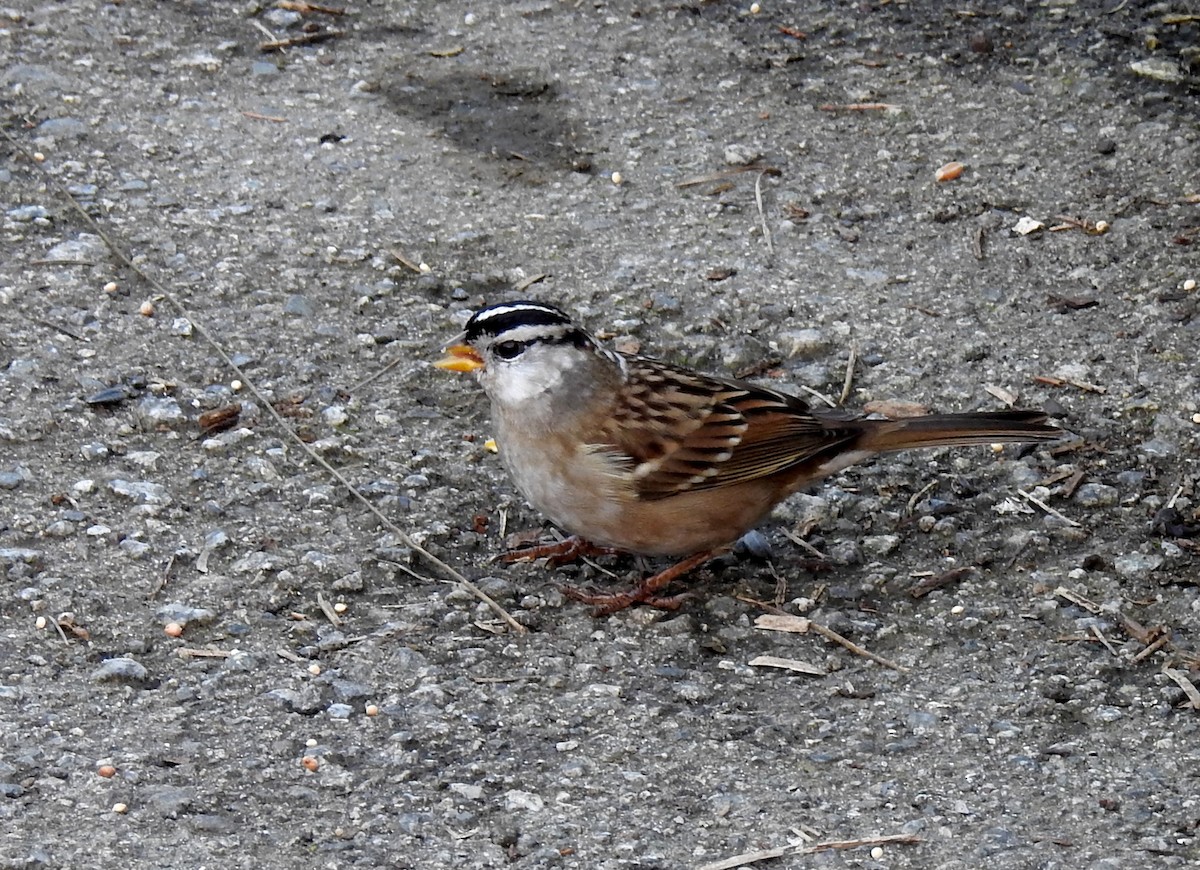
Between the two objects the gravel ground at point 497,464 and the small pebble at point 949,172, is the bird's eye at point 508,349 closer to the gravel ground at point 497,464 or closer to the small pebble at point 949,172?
the gravel ground at point 497,464

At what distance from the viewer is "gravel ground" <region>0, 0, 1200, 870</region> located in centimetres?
388

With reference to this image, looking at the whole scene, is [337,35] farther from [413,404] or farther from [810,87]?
[413,404]

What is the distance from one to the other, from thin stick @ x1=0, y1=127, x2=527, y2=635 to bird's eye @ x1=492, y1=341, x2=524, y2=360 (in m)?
0.66

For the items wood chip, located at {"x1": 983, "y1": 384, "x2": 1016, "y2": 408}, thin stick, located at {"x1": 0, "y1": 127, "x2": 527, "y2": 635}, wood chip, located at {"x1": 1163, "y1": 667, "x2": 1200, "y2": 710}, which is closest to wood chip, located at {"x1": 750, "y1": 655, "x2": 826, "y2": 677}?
thin stick, located at {"x1": 0, "y1": 127, "x2": 527, "y2": 635}

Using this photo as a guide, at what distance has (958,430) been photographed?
4.76m

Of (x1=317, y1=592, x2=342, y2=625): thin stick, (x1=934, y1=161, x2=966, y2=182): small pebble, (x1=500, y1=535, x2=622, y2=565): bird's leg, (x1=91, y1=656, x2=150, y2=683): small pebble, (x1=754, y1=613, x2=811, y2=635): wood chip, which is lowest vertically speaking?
(x1=500, y1=535, x2=622, y2=565): bird's leg

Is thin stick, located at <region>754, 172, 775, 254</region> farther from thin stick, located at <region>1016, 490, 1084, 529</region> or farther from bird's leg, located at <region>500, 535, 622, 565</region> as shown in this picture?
bird's leg, located at <region>500, 535, 622, 565</region>

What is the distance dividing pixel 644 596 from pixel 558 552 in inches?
14.2

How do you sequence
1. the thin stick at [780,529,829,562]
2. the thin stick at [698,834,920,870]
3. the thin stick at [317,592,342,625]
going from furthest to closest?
the thin stick at [780,529,829,562] → the thin stick at [317,592,342,625] → the thin stick at [698,834,920,870]

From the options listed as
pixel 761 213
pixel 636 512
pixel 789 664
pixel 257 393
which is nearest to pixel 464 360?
pixel 636 512

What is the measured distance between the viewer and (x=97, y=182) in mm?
6617

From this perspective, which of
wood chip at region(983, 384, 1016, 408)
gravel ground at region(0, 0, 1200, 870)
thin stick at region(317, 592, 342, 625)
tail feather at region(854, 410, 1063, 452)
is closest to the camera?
gravel ground at region(0, 0, 1200, 870)

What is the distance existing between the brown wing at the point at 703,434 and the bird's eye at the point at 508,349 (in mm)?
365

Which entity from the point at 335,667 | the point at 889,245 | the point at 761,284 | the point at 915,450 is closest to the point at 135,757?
the point at 335,667
